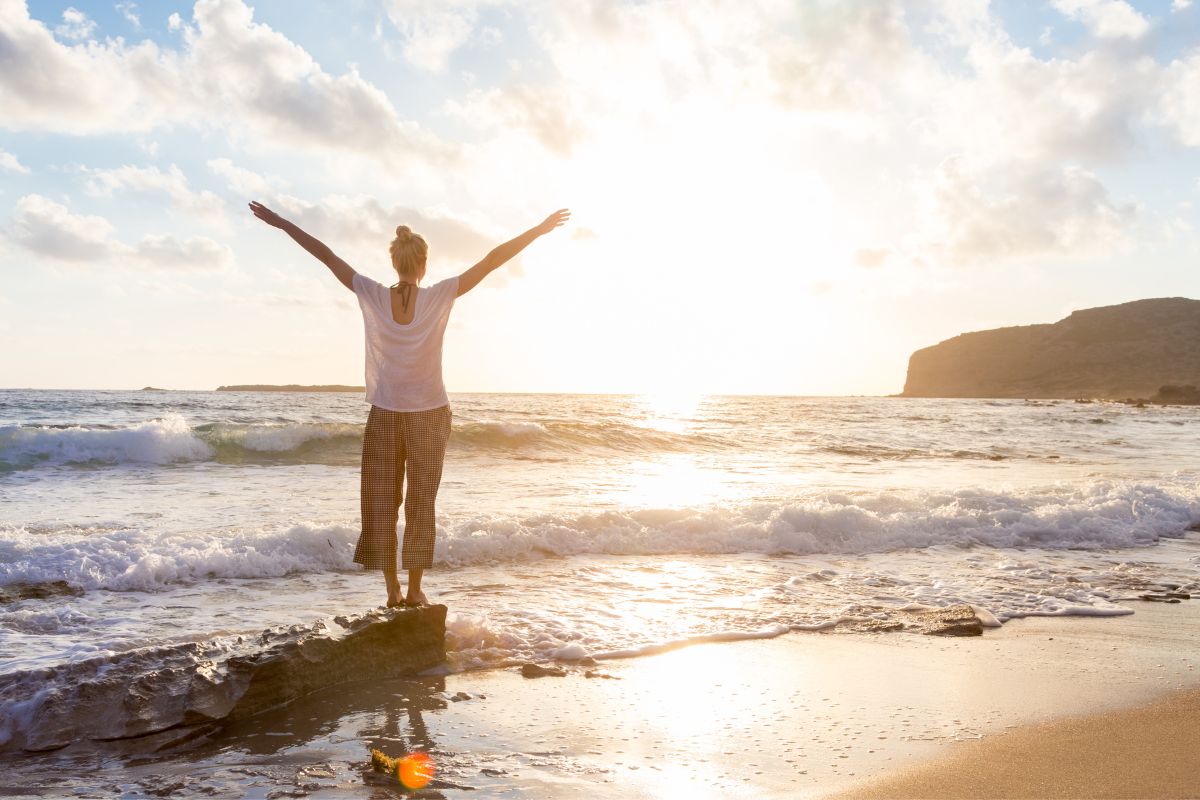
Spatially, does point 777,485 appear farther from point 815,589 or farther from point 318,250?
point 318,250

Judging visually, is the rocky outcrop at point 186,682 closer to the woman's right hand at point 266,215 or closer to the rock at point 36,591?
the woman's right hand at point 266,215

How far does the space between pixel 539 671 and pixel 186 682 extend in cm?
179

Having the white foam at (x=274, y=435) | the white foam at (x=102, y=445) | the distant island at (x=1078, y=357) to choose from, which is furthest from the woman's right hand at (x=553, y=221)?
the distant island at (x=1078, y=357)

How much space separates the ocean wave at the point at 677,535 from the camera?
6.98m

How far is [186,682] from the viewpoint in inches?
148

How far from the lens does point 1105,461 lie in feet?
67.1

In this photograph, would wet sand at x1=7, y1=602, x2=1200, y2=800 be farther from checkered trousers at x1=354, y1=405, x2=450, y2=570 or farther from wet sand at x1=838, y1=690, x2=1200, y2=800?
checkered trousers at x1=354, y1=405, x2=450, y2=570

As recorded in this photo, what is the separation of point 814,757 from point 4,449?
18048 mm

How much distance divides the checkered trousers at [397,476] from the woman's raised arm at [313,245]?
0.78m

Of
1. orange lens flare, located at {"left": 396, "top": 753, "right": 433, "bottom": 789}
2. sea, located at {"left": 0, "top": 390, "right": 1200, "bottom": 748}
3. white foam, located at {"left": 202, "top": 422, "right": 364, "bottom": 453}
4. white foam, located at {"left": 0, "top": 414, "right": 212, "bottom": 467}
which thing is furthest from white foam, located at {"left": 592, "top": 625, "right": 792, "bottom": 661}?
white foam, located at {"left": 202, "top": 422, "right": 364, "bottom": 453}

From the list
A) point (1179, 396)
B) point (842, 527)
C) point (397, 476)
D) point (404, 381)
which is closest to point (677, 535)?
point (842, 527)

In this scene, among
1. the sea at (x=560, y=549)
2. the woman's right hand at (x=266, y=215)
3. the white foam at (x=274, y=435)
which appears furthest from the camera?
the white foam at (x=274, y=435)

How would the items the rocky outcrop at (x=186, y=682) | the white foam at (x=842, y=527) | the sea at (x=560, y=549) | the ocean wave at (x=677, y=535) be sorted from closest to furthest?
the rocky outcrop at (x=186, y=682), the sea at (x=560, y=549), the ocean wave at (x=677, y=535), the white foam at (x=842, y=527)

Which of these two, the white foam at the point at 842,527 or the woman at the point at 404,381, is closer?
the woman at the point at 404,381
